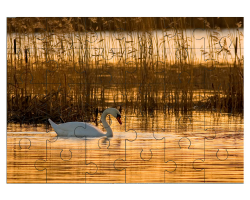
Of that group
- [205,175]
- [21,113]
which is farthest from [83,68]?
[205,175]

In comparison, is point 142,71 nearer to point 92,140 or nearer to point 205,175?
point 92,140

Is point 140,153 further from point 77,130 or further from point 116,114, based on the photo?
point 116,114

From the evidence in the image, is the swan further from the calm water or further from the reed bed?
the reed bed

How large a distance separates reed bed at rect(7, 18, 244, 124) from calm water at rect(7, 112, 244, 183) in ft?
1.07

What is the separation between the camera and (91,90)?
12.4 m

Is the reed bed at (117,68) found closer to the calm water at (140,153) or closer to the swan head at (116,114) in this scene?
the swan head at (116,114)

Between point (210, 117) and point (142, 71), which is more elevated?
point (142, 71)

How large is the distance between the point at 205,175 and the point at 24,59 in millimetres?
4404

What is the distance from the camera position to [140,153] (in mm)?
10078
